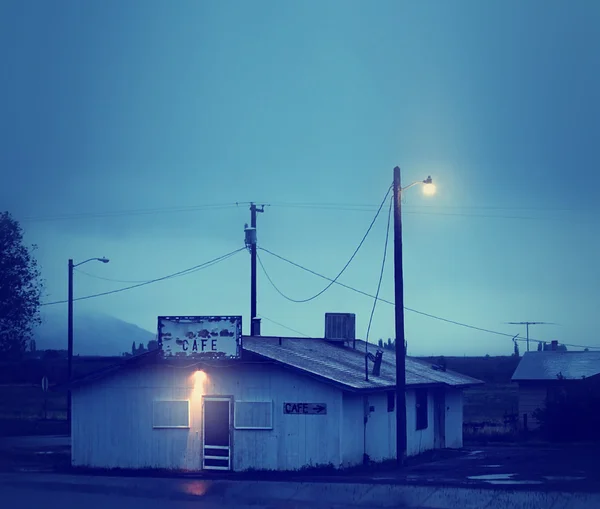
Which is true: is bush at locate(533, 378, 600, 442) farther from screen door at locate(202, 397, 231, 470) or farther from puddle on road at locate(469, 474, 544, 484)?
screen door at locate(202, 397, 231, 470)

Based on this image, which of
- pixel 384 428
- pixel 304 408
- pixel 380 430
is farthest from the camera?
pixel 384 428

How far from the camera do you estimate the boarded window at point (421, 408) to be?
109 ft

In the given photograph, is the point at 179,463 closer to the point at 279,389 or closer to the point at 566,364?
the point at 279,389

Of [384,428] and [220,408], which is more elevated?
[220,408]

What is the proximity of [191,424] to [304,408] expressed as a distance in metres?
3.57

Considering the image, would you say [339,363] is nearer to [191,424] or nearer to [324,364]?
[324,364]

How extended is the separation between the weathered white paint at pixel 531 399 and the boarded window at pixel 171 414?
19.9 m

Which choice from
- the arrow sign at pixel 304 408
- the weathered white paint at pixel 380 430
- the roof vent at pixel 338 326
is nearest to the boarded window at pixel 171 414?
the arrow sign at pixel 304 408

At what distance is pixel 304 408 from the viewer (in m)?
26.6

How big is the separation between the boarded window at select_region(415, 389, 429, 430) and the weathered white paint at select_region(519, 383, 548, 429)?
10.0m

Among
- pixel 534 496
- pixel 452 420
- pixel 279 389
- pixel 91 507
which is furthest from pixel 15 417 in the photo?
pixel 534 496

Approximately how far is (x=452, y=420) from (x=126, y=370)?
1435 centimetres

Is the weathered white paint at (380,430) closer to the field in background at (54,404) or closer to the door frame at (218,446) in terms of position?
the door frame at (218,446)

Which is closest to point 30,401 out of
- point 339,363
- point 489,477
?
point 339,363
